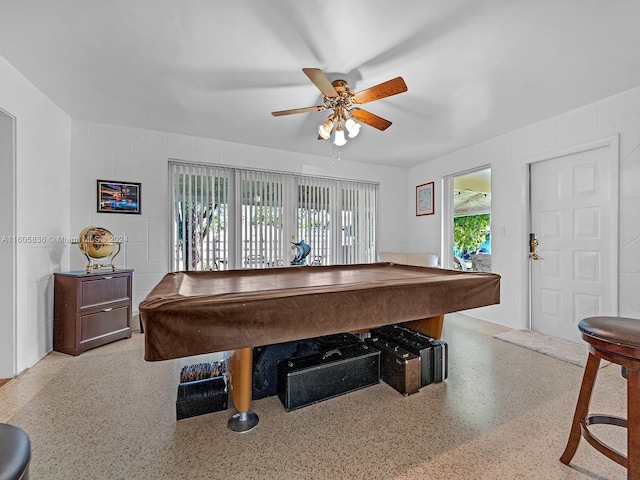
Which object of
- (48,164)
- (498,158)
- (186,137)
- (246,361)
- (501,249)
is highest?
(186,137)

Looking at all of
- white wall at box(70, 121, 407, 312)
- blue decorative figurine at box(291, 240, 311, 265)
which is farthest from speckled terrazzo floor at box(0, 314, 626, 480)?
blue decorative figurine at box(291, 240, 311, 265)

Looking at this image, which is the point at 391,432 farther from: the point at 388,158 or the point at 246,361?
the point at 388,158

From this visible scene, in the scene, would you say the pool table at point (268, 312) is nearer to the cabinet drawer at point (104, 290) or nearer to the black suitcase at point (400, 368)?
the black suitcase at point (400, 368)

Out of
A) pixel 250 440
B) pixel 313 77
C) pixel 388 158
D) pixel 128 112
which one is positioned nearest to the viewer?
pixel 250 440

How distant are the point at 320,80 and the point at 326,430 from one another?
2.15 meters

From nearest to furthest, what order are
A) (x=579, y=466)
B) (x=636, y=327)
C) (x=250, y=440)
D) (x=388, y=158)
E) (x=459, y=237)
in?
(x=636, y=327) < (x=579, y=466) < (x=250, y=440) < (x=388, y=158) < (x=459, y=237)

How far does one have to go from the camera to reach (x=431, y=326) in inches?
96.6

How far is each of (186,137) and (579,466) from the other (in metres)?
4.42

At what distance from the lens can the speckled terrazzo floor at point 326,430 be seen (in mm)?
1325

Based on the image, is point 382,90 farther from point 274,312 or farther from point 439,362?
point 439,362

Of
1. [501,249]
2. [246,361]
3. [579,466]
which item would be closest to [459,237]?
[501,249]

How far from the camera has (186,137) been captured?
3656 mm

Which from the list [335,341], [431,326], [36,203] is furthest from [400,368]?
[36,203]

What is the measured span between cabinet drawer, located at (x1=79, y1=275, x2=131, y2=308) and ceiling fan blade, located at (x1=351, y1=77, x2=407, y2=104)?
2919mm
